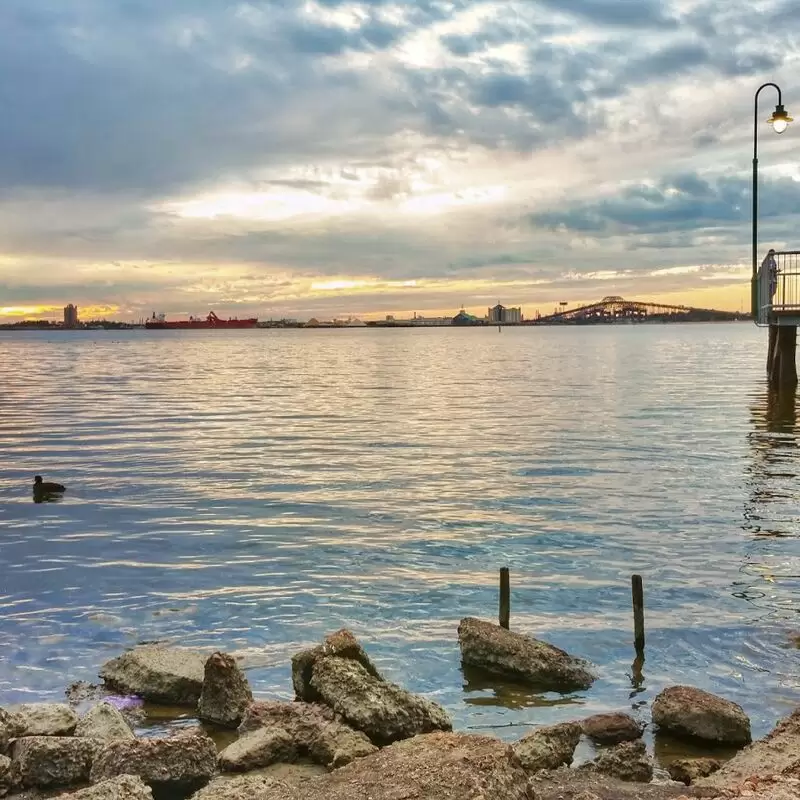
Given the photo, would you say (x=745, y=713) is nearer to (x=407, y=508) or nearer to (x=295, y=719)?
(x=295, y=719)

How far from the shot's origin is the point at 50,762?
785 centimetres

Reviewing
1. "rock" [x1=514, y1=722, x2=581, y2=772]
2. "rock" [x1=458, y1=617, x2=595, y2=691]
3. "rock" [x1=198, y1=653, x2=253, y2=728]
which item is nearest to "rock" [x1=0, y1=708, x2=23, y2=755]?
"rock" [x1=198, y1=653, x2=253, y2=728]

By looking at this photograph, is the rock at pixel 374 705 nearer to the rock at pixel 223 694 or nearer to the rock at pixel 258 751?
the rock at pixel 258 751

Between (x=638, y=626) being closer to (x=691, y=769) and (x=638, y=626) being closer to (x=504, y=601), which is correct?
(x=504, y=601)

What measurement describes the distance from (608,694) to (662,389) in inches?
1835

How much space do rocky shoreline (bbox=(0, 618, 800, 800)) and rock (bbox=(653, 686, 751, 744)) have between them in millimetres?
11

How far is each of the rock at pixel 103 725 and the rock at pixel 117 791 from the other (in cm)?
151

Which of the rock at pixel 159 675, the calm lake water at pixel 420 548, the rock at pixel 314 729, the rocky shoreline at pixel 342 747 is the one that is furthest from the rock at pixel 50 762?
the calm lake water at pixel 420 548

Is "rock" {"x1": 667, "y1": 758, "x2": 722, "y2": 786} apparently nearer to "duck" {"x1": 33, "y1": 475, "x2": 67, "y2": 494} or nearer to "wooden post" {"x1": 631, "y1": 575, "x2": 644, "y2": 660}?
"wooden post" {"x1": 631, "y1": 575, "x2": 644, "y2": 660}

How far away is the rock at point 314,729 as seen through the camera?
8125mm

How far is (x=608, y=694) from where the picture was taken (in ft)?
34.3

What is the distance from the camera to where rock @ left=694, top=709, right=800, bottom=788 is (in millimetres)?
7598

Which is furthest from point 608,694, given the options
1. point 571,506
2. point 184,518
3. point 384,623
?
point 184,518

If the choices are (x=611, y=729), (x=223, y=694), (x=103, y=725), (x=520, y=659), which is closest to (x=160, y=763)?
(x=103, y=725)
